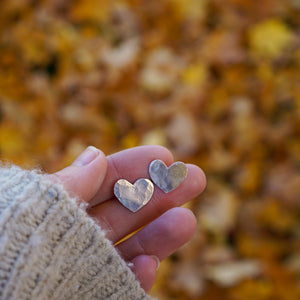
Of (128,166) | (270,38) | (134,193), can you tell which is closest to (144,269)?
(134,193)

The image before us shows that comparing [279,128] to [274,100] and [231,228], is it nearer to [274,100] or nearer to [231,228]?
[274,100]

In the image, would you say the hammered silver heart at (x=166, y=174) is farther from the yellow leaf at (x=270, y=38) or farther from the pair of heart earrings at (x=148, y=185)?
the yellow leaf at (x=270, y=38)

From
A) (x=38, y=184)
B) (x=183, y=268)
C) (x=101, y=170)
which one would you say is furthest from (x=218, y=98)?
(x=38, y=184)

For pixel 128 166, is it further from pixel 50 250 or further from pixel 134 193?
pixel 50 250

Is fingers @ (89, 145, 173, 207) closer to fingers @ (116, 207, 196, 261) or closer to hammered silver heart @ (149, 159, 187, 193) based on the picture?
hammered silver heart @ (149, 159, 187, 193)

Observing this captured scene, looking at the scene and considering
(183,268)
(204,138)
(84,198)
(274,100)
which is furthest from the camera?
(274,100)

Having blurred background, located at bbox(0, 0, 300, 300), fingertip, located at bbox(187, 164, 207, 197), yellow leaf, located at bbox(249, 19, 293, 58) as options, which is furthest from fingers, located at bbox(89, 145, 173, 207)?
yellow leaf, located at bbox(249, 19, 293, 58)
